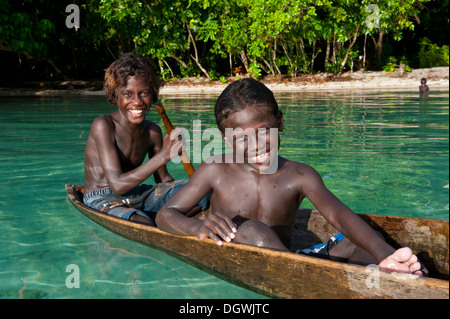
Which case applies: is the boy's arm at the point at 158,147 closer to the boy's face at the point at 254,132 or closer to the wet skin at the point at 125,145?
the wet skin at the point at 125,145

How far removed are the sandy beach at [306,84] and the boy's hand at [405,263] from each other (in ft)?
35.8

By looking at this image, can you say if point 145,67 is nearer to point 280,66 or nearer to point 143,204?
point 143,204

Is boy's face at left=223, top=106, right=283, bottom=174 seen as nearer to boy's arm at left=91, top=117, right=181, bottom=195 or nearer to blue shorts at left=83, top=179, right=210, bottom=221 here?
boy's arm at left=91, top=117, right=181, bottom=195

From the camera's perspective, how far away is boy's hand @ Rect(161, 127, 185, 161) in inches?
126

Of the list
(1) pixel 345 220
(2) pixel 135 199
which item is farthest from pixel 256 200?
(2) pixel 135 199

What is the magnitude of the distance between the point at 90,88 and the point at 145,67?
1276cm

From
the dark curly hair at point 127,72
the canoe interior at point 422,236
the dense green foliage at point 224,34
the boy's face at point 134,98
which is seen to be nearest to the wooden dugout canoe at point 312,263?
the canoe interior at point 422,236

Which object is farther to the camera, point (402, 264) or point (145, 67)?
point (145, 67)

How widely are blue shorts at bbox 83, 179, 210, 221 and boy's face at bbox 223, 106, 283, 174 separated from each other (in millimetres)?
988

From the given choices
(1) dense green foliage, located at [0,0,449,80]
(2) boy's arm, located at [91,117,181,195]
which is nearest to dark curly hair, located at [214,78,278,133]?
(2) boy's arm, located at [91,117,181,195]

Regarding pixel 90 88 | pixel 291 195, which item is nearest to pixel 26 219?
pixel 291 195

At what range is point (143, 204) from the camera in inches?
154
